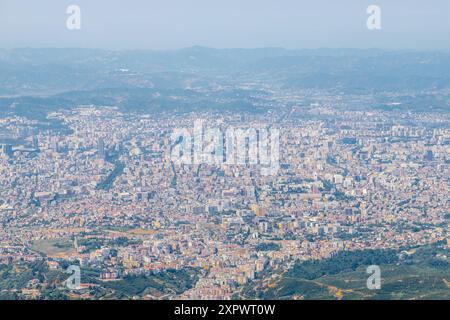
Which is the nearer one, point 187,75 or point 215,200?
point 215,200

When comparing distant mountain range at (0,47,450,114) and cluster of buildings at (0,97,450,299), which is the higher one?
distant mountain range at (0,47,450,114)

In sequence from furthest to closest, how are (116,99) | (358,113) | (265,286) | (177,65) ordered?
1. (177,65)
2. (116,99)
3. (358,113)
4. (265,286)

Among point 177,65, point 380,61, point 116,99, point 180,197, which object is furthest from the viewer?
point 177,65

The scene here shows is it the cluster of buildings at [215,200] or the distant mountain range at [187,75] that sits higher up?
the distant mountain range at [187,75]

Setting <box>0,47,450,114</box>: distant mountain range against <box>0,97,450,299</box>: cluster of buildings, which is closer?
<box>0,97,450,299</box>: cluster of buildings

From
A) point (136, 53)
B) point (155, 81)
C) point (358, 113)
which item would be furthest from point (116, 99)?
point (136, 53)

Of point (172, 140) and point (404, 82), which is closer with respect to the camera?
point (172, 140)

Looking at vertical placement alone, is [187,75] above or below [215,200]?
above

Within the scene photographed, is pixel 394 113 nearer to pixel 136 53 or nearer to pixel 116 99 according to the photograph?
pixel 116 99

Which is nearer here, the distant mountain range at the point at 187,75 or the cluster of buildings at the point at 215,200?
the cluster of buildings at the point at 215,200

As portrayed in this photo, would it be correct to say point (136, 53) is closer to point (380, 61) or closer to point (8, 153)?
point (380, 61)

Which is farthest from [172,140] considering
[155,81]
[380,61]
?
[380,61]
